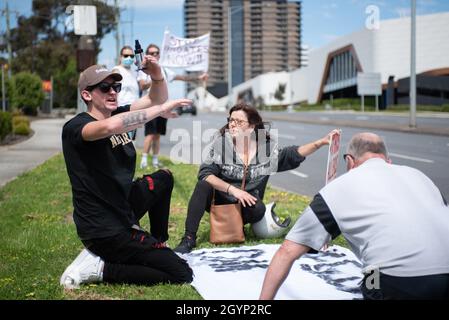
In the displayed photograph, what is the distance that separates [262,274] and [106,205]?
128cm

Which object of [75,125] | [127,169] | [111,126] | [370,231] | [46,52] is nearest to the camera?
[370,231]

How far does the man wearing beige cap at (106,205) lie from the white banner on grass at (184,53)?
27.8 feet

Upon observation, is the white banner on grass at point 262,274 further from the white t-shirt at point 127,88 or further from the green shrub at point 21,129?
the green shrub at point 21,129

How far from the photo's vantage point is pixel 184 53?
13070 mm

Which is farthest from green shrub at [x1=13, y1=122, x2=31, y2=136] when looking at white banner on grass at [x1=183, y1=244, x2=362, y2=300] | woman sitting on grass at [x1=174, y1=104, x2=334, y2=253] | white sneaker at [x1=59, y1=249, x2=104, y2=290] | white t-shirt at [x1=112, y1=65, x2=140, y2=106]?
white sneaker at [x1=59, y1=249, x2=104, y2=290]

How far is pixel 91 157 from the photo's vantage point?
13.4 ft

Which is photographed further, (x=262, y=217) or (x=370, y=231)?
(x=262, y=217)

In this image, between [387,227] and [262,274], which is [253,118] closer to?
[262,274]

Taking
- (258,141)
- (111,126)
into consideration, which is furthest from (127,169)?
(258,141)
